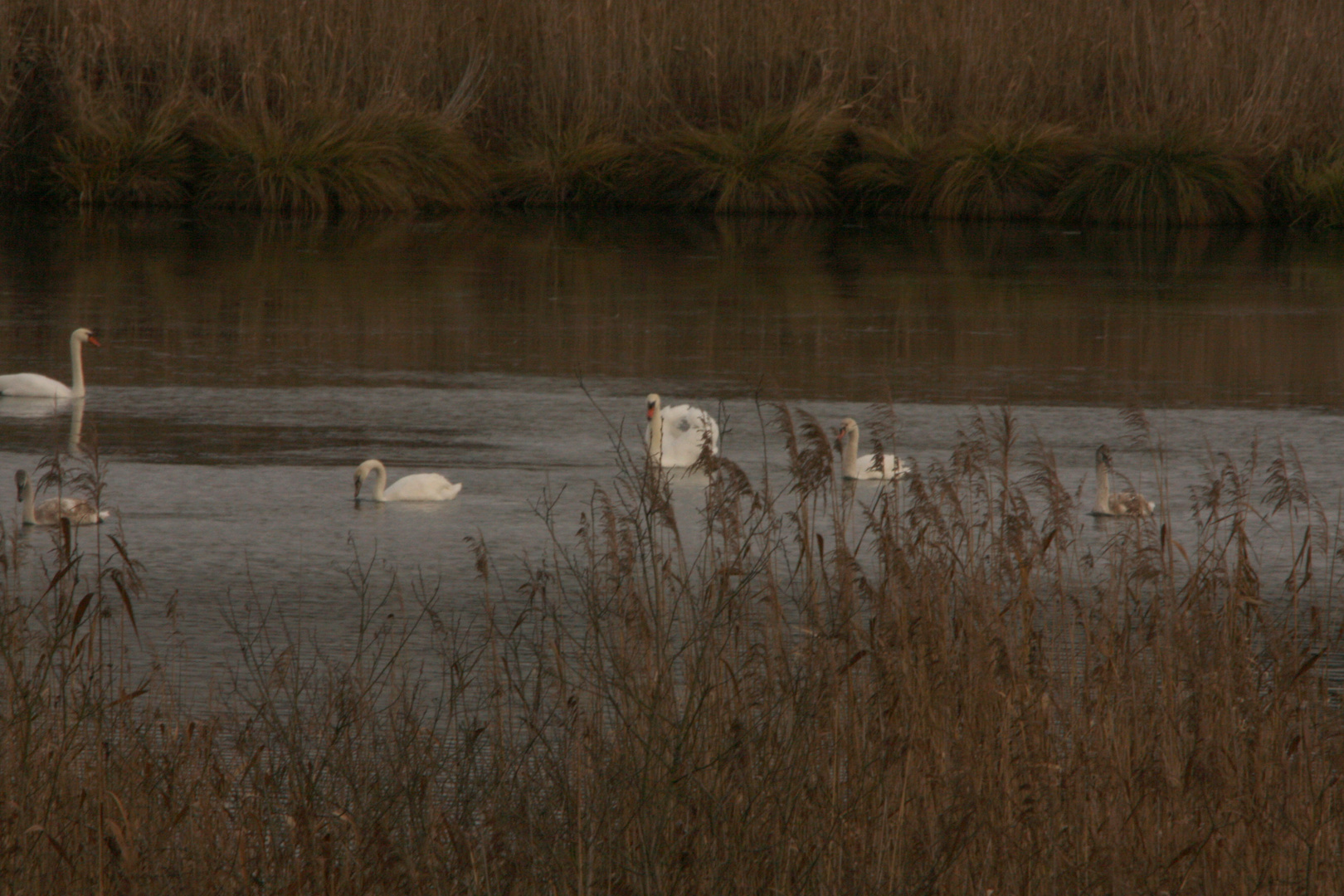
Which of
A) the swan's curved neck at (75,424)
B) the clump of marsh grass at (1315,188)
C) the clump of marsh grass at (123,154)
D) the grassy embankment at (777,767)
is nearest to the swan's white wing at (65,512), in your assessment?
the swan's curved neck at (75,424)

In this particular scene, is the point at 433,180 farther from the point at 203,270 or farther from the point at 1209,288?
the point at 1209,288

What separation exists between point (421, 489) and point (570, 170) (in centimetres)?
1387

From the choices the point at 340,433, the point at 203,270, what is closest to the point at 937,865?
the point at 340,433

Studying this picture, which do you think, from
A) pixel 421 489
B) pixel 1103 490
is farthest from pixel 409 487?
pixel 1103 490

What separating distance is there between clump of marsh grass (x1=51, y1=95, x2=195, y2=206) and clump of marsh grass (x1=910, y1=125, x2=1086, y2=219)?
26.8ft

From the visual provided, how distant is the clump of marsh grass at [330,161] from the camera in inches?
805

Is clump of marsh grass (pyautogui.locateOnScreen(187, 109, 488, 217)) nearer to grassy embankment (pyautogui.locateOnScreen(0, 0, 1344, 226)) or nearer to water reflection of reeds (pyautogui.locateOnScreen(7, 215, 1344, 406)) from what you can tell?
grassy embankment (pyautogui.locateOnScreen(0, 0, 1344, 226))

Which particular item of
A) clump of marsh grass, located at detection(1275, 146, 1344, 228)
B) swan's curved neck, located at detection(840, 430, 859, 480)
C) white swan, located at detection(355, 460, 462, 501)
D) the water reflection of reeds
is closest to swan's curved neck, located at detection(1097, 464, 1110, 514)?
swan's curved neck, located at detection(840, 430, 859, 480)

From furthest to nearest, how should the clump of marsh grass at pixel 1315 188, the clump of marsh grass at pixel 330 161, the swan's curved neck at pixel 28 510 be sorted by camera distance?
the clump of marsh grass at pixel 330 161 → the clump of marsh grass at pixel 1315 188 → the swan's curved neck at pixel 28 510

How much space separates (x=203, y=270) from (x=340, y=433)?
22.3 ft

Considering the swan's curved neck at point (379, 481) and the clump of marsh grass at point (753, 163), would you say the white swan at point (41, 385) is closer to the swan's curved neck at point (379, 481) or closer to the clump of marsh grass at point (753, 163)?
the swan's curved neck at point (379, 481)

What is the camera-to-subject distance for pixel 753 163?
827 inches

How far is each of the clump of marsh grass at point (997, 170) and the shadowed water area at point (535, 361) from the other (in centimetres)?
99

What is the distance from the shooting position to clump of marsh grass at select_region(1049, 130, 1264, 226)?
787 inches
